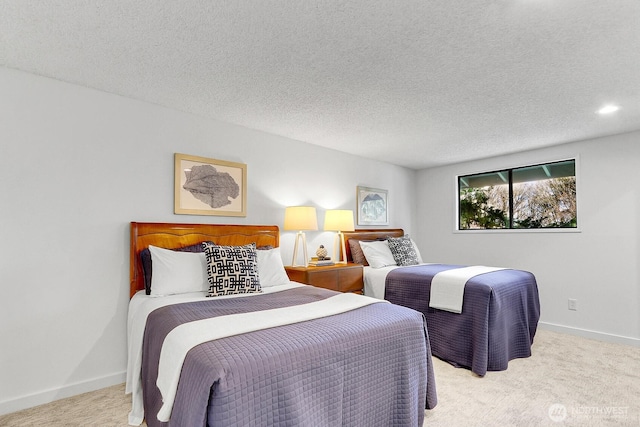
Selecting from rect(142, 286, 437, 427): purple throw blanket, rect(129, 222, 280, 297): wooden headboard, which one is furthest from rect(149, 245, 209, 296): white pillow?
rect(142, 286, 437, 427): purple throw blanket

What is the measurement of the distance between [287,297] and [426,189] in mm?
3941

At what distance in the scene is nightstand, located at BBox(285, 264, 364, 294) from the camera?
329cm

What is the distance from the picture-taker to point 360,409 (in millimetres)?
1605

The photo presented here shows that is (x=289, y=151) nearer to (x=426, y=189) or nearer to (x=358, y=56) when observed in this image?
(x=358, y=56)

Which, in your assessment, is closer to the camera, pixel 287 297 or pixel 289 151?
pixel 287 297

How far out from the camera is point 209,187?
3.15m

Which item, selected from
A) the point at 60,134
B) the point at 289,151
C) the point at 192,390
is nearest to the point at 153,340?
the point at 192,390

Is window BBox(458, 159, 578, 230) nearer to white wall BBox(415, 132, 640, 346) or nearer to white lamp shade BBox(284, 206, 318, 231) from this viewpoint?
white wall BBox(415, 132, 640, 346)

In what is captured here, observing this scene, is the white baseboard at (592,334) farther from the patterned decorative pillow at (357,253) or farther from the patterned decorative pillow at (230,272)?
the patterned decorative pillow at (230,272)

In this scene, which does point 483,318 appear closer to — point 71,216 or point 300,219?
point 300,219

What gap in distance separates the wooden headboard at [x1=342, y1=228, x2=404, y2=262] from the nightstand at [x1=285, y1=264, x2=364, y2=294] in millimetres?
564

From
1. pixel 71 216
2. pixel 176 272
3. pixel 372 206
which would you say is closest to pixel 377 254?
pixel 372 206

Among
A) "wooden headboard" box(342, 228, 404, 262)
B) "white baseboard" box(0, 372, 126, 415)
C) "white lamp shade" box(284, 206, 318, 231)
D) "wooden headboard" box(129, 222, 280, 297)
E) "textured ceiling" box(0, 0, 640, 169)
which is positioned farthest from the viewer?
"wooden headboard" box(342, 228, 404, 262)

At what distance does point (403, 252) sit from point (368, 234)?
24.1 inches
